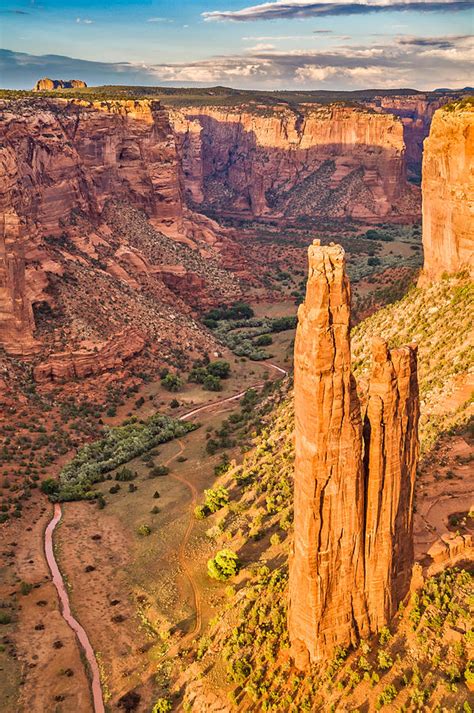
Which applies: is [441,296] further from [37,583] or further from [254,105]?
[254,105]

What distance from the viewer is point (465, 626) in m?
27.7

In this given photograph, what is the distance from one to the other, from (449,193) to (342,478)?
3040 centimetres

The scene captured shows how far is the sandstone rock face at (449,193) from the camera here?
161 feet

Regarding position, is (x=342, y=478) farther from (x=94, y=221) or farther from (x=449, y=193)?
(x=94, y=221)

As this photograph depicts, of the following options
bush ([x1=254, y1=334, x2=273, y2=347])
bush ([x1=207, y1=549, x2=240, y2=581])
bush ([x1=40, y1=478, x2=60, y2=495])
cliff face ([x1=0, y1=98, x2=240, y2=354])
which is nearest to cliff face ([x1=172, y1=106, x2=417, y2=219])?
cliff face ([x1=0, y1=98, x2=240, y2=354])

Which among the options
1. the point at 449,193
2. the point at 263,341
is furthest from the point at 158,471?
the point at 263,341

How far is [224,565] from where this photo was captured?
3709cm

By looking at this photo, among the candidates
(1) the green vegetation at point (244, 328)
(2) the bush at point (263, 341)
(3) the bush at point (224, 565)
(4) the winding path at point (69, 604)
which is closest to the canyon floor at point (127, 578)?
(4) the winding path at point (69, 604)

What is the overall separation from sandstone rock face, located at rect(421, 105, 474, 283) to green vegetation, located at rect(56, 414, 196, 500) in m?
21.8

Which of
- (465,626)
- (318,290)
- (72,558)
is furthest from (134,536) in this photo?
(318,290)

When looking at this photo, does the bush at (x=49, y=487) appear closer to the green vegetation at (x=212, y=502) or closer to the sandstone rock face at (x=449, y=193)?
the green vegetation at (x=212, y=502)

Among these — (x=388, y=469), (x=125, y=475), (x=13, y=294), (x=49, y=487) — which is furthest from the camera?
(x=13, y=294)

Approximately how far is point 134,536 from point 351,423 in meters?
22.2

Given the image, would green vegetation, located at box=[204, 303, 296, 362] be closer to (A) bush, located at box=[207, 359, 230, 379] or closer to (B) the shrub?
(A) bush, located at box=[207, 359, 230, 379]
